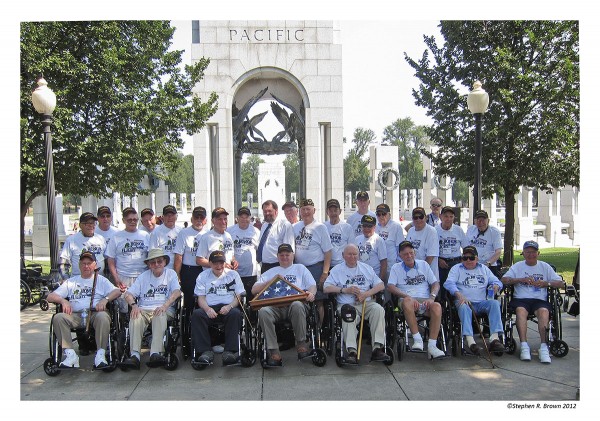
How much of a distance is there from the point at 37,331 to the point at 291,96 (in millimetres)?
10035

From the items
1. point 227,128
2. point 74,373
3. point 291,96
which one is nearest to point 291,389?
point 74,373

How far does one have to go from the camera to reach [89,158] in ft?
32.1

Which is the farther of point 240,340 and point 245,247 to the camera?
point 245,247

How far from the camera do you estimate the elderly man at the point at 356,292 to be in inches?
205

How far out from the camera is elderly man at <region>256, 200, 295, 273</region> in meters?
6.02

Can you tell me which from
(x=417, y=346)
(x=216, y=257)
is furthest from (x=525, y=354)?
(x=216, y=257)

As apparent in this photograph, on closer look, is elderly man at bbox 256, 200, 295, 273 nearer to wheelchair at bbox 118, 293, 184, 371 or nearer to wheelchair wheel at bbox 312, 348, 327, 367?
wheelchair at bbox 118, 293, 184, 371

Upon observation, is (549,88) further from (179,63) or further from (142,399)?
(142,399)

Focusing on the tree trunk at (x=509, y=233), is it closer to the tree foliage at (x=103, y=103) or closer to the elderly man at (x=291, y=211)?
the elderly man at (x=291, y=211)

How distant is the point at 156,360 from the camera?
5.05 m

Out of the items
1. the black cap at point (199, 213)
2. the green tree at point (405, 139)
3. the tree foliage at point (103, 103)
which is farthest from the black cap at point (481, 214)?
the green tree at point (405, 139)

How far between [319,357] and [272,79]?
1109cm

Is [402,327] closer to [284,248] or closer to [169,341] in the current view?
[284,248]

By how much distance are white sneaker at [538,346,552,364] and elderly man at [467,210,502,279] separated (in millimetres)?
1423
